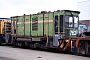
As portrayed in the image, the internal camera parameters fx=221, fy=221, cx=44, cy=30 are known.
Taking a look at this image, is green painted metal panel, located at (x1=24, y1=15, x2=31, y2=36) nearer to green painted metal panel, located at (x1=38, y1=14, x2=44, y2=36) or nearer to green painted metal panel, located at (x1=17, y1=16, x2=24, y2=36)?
green painted metal panel, located at (x1=17, y1=16, x2=24, y2=36)

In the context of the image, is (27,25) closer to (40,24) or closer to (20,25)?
(20,25)

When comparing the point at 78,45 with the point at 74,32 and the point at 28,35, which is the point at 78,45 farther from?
the point at 28,35

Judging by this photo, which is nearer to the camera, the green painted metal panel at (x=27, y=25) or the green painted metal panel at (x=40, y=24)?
the green painted metal panel at (x=40, y=24)

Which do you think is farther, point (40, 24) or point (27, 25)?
point (27, 25)

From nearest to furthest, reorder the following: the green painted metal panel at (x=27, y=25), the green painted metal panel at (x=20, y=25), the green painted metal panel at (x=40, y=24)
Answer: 1. the green painted metal panel at (x=40, y=24)
2. the green painted metal panel at (x=27, y=25)
3. the green painted metal panel at (x=20, y=25)

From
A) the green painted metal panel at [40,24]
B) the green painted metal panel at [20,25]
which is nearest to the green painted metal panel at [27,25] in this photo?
the green painted metal panel at [20,25]

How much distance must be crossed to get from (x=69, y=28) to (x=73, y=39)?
6.27 feet

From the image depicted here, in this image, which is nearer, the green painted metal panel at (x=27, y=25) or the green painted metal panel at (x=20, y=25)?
the green painted metal panel at (x=27, y=25)


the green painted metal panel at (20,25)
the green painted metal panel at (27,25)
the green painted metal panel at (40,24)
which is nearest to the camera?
the green painted metal panel at (40,24)

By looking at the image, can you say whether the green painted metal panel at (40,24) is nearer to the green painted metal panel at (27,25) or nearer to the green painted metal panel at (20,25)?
the green painted metal panel at (27,25)

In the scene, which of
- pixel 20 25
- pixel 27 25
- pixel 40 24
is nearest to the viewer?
pixel 40 24

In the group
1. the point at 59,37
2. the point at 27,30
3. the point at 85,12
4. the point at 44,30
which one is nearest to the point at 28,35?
the point at 27,30

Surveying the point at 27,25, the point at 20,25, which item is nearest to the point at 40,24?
the point at 27,25

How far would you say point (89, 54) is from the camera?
1575 cm
